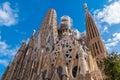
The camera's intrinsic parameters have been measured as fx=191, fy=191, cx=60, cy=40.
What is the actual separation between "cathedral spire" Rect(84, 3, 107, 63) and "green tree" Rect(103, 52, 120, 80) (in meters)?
14.1

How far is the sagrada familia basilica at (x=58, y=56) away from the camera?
2132 cm

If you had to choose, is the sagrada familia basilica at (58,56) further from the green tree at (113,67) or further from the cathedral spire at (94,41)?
the green tree at (113,67)

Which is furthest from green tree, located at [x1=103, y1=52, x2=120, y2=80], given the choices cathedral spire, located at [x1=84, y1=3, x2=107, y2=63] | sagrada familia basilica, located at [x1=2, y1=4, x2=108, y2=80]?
cathedral spire, located at [x1=84, y1=3, x2=107, y2=63]

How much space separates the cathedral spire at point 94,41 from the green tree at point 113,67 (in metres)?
14.1

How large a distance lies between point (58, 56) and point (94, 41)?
772cm

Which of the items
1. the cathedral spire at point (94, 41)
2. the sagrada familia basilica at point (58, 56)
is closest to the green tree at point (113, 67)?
the sagrada familia basilica at point (58, 56)

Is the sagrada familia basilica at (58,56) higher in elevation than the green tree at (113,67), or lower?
higher

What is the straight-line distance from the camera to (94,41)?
2930 cm

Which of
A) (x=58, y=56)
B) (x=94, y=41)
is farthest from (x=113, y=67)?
(x=94, y=41)

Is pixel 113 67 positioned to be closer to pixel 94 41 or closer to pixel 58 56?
pixel 58 56

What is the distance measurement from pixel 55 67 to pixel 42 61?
12.5 feet

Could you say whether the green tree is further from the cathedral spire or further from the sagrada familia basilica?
the cathedral spire

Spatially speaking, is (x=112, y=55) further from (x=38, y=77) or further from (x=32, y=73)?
(x=32, y=73)

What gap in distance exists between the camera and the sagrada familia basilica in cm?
2132
